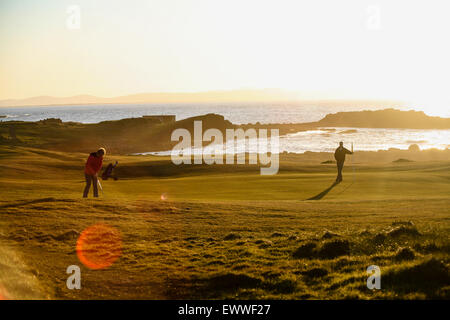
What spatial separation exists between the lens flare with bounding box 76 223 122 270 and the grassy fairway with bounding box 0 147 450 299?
0.60 ft

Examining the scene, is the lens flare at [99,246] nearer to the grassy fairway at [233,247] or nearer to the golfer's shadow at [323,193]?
the grassy fairway at [233,247]

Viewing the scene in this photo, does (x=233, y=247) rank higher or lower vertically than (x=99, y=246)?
lower

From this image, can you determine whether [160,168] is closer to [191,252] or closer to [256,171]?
[256,171]

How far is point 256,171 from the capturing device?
4072 centimetres

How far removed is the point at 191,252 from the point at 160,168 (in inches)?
1328

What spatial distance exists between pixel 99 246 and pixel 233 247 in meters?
3.87

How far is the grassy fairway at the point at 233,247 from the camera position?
331 inches

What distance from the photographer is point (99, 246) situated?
11.7m

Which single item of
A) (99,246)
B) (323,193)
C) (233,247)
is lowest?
(323,193)

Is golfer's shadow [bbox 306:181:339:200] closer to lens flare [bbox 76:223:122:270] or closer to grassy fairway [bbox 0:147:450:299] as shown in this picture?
grassy fairway [bbox 0:147:450:299]

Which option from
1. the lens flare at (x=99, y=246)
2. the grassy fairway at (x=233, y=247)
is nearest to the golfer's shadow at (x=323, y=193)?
the grassy fairway at (x=233, y=247)

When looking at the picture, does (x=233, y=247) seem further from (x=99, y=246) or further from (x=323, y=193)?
(x=323, y=193)

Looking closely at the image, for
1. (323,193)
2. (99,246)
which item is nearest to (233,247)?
(99,246)
